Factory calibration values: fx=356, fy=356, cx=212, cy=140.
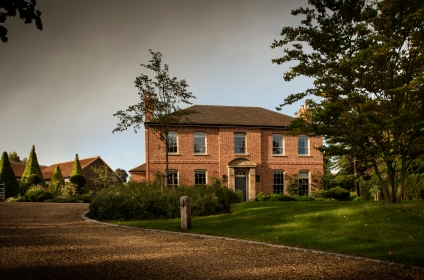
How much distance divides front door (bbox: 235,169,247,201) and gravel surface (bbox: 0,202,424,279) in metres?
17.4

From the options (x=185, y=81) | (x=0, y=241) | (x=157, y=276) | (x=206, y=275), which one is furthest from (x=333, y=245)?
(x=185, y=81)

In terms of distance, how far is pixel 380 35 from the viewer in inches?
506

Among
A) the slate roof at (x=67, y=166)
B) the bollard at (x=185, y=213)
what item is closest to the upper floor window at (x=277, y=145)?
the bollard at (x=185, y=213)

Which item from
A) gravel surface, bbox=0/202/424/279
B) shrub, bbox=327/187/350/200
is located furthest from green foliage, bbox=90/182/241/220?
shrub, bbox=327/187/350/200

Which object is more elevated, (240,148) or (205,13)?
(205,13)

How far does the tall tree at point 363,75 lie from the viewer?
1245 cm

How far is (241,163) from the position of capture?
26781mm

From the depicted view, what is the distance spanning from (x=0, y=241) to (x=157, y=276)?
5.25 metres

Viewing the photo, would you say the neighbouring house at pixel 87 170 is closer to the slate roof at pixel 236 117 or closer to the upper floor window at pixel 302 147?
the slate roof at pixel 236 117

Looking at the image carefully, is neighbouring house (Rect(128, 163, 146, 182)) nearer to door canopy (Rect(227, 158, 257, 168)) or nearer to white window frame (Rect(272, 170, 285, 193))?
door canopy (Rect(227, 158, 257, 168))

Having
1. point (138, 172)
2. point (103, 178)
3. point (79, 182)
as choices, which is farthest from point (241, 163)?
point (79, 182)

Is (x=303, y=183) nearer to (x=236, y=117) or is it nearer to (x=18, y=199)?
(x=236, y=117)

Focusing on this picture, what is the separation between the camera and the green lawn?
7977 mm

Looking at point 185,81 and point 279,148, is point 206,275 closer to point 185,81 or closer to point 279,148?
point 185,81
